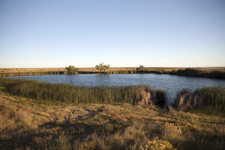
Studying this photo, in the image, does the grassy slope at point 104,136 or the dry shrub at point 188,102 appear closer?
the grassy slope at point 104,136

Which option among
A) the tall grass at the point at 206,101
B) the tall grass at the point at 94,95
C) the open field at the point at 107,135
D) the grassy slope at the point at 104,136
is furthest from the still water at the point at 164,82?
the grassy slope at the point at 104,136

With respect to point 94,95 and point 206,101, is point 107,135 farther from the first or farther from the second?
point 206,101

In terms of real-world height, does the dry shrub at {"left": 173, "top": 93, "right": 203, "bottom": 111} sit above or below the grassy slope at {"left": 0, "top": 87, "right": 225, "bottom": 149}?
below

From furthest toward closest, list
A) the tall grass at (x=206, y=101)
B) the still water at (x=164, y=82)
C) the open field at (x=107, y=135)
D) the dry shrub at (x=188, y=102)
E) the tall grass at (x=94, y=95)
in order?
the still water at (x=164, y=82)
the tall grass at (x=94, y=95)
the dry shrub at (x=188, y=102)
the tall grass at (x=206, y=101)
the open field at (x=107, y=135)

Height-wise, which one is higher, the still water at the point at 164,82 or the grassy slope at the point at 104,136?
the grassy slope at the point at 104,136

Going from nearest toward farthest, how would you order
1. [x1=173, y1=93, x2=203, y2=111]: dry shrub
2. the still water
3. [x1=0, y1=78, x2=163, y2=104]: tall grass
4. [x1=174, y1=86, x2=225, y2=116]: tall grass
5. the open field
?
the open field, [x1=174, y1=86, x2=225, y2=116]: tall grass, [x1=173, y1=93, x2=203, y2=111]: dry shrub, [x1=0, y1=78, x2=163, y2=104]: tall grass, the still water

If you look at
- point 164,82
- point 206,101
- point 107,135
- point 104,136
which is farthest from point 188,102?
point 164,82

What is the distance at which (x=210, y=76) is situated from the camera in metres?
43.3

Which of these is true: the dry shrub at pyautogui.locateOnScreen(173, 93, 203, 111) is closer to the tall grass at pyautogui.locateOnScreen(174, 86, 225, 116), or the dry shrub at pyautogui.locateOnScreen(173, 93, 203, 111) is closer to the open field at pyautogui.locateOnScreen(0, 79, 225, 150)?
the tall grass at pyautogui.locateOnScreen(174, 86, 225, 116)

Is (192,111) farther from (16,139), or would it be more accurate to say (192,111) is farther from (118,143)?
(16,139)

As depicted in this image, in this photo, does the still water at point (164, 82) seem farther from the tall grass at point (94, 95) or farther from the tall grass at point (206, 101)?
the tall grass at point (94, 95)

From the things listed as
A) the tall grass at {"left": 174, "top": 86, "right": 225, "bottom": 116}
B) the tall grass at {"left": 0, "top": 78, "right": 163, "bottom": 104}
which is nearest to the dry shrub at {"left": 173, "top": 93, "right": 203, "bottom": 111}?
the tall grass at {"left": 174, "top": 86, "right": 225, "bottom": 116}

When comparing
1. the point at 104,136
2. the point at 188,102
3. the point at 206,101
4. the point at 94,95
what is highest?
the point at 104,136

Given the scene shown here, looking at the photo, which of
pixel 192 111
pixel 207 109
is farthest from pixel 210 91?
pixel 192 111
